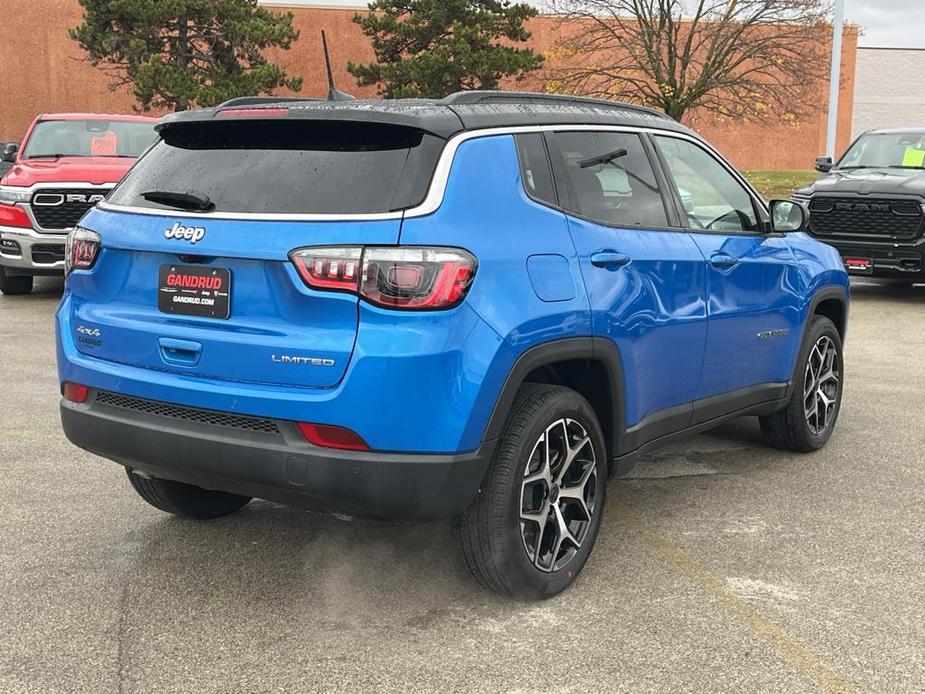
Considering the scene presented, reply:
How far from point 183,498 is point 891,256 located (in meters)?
9.29

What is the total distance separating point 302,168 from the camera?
11.1 feet

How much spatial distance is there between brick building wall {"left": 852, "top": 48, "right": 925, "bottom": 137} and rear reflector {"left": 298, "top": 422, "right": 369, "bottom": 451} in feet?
177

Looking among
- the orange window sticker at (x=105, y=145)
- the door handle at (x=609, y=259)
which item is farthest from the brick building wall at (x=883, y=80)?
the door handle at (x=609, y=259)

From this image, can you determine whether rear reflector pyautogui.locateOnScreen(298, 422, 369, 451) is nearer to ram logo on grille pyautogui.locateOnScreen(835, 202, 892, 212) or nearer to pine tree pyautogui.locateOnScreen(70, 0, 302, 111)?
ram logo on grille pyautogui.locateOnScreen(835, 202, 892, 212)

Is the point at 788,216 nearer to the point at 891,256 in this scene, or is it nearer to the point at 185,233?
the point at 185,233

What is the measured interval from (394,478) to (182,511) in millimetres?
1586

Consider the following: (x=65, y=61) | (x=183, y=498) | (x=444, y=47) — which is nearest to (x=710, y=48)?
(x=444, y=47)

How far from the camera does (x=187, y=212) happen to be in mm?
3459

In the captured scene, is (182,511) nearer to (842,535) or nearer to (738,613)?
(738,613)

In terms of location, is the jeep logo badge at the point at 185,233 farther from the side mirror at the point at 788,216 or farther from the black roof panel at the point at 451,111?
the side mirror at the point at 788,216

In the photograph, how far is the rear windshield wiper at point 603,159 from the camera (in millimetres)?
3970

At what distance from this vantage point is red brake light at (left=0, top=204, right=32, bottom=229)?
10984 millimetres

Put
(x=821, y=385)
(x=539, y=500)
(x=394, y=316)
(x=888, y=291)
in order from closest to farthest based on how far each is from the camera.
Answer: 1. (x=394, y=316)
2. (x=539, y=500)
3. (x=821, y=385)
4. (x=888, y=291)

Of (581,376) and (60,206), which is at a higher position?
(581,376)
